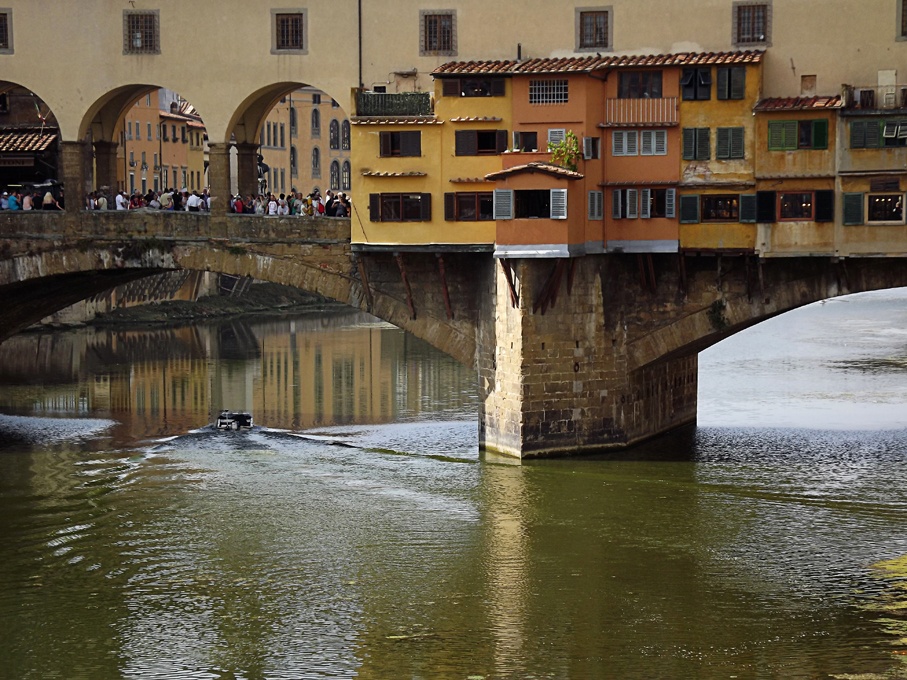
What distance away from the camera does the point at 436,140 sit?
40.2 meters

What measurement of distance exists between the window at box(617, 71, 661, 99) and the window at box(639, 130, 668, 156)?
0.84m

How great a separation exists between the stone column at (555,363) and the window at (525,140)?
2809mm

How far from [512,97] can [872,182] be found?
8.56 metres

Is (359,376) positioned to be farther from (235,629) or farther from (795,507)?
(235,629)

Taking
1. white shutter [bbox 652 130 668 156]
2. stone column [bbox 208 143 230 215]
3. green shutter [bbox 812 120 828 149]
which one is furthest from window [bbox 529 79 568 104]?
stone column [bbox 208 143 230 215]

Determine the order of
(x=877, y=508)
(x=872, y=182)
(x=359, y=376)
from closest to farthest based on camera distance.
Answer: (x=877, y=508) → (x=872, y=182) → (x=359, y=376)

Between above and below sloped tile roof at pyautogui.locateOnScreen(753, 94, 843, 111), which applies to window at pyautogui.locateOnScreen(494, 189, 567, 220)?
below

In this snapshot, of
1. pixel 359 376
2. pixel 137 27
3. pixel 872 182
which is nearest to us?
pixel 872 182

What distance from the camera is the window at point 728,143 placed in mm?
38969

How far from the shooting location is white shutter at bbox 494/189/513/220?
38.5 meters

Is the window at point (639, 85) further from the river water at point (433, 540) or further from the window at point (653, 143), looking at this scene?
the river water at point (433, 540)

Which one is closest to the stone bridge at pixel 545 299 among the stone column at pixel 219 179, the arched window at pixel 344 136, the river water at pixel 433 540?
the stone column at pixel 219 179

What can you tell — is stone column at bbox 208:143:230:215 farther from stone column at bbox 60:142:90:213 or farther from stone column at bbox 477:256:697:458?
stone column at bbox 477:256:697:458

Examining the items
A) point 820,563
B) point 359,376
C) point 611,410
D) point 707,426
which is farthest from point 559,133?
point 359,376
